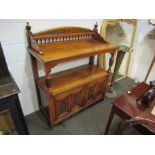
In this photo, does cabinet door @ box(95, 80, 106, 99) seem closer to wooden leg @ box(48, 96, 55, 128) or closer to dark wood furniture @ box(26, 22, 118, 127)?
dark wood furniture @ box(26, 22, 118, 127)

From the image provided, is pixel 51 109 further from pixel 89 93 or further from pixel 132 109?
pixel 132 109

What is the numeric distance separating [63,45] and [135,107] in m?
1.00

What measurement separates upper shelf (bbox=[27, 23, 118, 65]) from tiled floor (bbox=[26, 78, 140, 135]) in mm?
→ 906

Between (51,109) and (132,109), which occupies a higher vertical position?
(132,109)

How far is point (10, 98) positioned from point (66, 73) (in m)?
0.83

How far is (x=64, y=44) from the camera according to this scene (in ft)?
4.89

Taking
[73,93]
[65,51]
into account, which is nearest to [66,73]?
[73,93]

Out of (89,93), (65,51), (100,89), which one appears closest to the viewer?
(65,51)

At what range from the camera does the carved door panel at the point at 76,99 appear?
1.51 meters

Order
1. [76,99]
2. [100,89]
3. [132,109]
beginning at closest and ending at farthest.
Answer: [132,109]
[76,99]
[100,89]

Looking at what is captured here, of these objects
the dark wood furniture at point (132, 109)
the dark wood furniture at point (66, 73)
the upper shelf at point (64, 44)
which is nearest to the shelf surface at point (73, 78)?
the dark wood furniture at point (66, 73)

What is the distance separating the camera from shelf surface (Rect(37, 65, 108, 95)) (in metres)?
1.39
